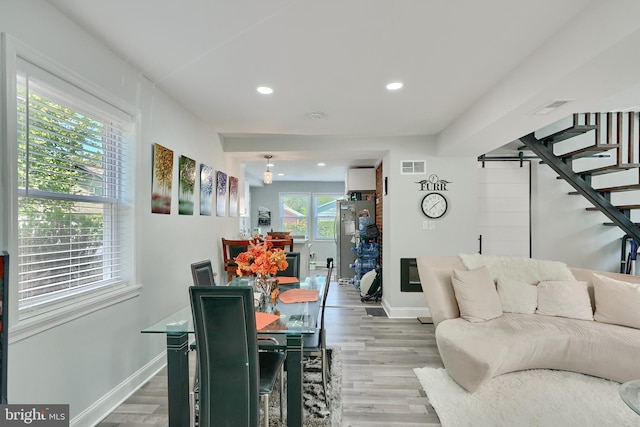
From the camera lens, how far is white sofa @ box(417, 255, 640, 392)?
246 centimetres

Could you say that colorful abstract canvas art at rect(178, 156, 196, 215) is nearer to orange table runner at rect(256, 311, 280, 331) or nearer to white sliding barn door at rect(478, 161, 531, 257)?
orange table runner at rect(256, 311, 280, 331)

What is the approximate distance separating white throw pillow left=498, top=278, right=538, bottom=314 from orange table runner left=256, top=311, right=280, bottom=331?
228cm

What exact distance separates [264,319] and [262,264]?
1.35 ft

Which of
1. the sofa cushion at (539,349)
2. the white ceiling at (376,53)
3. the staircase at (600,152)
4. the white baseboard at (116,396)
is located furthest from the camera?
the staircase at (600,152)

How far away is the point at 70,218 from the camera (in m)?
1.96

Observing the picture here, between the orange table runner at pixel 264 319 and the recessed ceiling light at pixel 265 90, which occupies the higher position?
the recessed ceiling light at pixel 265 90

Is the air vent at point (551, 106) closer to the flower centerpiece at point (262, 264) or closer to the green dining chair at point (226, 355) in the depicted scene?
the flower centerpiece at point (262, 264)

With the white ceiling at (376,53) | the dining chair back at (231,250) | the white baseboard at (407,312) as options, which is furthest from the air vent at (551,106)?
the dining chair back at (231,250)

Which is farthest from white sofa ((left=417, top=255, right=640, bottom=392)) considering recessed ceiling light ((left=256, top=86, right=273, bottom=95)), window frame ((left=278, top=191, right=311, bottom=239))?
window frame ((left=278, top=191, right=311, bottom=239))

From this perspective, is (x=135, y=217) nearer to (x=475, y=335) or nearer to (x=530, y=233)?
(x=475, y=335)

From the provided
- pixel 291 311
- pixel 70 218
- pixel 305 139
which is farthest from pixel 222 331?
pixel 305 139

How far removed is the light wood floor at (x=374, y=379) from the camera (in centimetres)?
215

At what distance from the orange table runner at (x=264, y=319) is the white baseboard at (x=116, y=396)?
1204 mm

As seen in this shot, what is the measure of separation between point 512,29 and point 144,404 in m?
3.53
